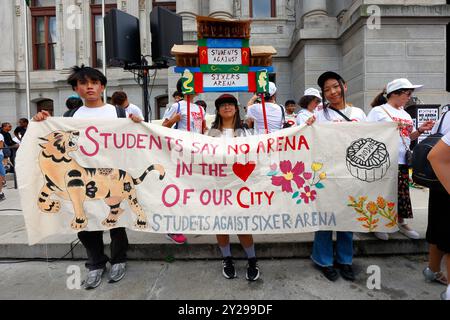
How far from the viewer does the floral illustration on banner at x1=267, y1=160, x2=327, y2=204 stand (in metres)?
3.12

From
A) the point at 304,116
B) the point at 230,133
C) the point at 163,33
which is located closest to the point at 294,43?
the point at 163,33

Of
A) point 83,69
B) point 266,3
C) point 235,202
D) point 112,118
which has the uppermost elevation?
point 266,3

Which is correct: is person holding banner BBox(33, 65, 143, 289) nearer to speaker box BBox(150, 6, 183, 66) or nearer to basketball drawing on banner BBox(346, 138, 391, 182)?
basketball drawing on banner BBox(346, 138, 391, 182)

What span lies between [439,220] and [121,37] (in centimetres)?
560

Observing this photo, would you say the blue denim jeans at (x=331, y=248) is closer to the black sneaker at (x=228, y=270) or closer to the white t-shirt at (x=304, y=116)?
the black sneaker at (x=228, y=270)

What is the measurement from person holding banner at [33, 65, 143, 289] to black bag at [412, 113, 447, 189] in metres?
2.76

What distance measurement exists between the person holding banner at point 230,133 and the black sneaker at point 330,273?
0.74 m

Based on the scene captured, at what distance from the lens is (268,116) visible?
4.38m

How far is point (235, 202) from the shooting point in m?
3.09

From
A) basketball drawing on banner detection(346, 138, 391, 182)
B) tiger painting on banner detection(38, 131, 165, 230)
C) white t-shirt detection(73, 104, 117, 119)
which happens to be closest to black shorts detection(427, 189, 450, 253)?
basketball drawing on banner detection(346, 138, 391, 182)

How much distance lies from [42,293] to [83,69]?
2378mm
